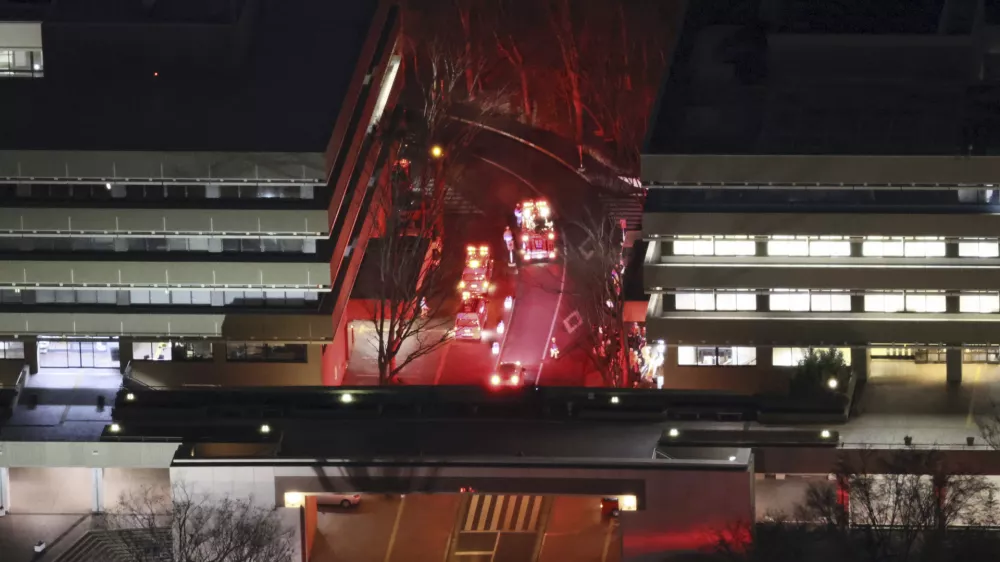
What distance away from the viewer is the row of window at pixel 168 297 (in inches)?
4870

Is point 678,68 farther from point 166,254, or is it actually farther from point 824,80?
point 166,254

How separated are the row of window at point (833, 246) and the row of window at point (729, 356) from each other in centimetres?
563

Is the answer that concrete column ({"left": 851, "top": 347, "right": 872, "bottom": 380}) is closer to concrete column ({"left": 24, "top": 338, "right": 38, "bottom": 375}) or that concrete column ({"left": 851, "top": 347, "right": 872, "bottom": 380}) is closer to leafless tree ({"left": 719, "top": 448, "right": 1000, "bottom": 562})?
leafless tree ({"left": 719, "top": 448, "right": 1000, "bottom": 562})

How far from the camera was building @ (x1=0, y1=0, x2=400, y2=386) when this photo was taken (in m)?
121

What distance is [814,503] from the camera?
343ft

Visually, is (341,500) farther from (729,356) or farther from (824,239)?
(824,239)

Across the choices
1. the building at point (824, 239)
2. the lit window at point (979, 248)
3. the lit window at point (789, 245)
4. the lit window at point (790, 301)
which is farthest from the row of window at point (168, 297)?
the lit window at point (979, 248)

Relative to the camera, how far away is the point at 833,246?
118 m

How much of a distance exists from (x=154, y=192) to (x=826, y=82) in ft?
130

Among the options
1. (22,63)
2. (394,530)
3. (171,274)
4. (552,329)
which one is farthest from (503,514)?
(22,63)

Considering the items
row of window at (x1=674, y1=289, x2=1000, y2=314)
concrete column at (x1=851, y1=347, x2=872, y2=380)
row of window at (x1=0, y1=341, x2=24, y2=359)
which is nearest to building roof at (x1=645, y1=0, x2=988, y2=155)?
row of window at (x1=674, y1=289, x2=1000, y2=314)

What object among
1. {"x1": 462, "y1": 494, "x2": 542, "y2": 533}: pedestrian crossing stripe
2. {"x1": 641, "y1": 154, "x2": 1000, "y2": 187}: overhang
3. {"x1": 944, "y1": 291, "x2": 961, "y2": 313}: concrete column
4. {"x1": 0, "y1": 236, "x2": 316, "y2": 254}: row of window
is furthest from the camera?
{"x1": 0, "y1": 236, "x2": 316, "y2": 254}: row of window

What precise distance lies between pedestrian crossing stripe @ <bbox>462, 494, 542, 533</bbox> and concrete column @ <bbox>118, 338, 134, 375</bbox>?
25463mm

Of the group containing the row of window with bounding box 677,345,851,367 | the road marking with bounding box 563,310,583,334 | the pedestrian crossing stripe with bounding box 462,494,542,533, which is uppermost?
the road marking with bounding box 563,310,583,334
